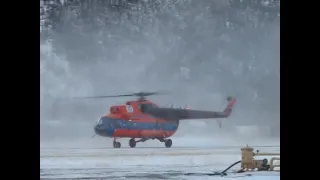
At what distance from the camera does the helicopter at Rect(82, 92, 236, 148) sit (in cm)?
462

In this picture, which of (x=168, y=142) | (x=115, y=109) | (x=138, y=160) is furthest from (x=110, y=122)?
(x=168, y=142)

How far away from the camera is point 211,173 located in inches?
181

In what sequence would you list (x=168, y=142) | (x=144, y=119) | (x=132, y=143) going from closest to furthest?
(x=168, y=142), (x=132, y=143), (x=144, y=119)

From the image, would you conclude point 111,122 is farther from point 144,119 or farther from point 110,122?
point 144,119

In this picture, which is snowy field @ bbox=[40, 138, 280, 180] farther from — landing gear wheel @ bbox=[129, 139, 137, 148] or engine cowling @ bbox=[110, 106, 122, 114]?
engine cowling @ bbox=[110, 106, 122, 114]

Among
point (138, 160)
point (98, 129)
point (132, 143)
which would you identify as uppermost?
point (98, 129)

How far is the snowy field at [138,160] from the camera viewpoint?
14.6 feet

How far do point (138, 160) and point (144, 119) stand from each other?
47 cm

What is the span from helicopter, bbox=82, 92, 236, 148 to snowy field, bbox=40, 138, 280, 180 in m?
0.11

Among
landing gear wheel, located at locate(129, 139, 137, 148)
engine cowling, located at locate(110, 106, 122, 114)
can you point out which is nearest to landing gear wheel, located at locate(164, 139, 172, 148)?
landing gear wheel, located at locate(129, 139, 137, 148)

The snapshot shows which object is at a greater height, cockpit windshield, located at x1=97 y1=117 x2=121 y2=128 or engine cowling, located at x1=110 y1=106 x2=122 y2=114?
engine cowling, located at x1=110 y1=106 x2=122 y2=114

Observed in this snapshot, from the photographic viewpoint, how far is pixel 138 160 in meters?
4.68
